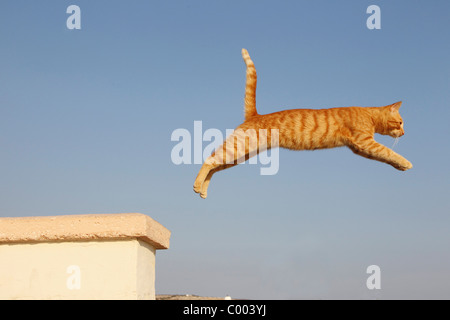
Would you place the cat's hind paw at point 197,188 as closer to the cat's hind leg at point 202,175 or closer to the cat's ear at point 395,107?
the cat's hind leg at point 202,175

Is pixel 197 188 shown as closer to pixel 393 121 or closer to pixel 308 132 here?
pixel 308 132

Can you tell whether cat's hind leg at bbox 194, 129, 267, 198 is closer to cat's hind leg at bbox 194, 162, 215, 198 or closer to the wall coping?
cat's hind leg at bbox 194, 162, 215, 198

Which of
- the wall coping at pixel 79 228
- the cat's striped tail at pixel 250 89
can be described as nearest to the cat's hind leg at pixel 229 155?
the cat's striped tail at pixel 250 89

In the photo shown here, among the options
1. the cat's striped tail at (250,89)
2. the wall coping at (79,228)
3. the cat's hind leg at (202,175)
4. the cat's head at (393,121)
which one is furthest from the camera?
the cat's head at (393,121)

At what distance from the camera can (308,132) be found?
5.22m

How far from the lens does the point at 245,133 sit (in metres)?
5.11

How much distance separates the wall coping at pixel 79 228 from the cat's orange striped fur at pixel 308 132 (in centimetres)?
107

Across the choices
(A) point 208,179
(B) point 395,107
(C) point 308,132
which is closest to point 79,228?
(A) point 208,179

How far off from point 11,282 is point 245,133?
8.81 feet

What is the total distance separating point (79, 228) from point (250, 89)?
2.48 meters

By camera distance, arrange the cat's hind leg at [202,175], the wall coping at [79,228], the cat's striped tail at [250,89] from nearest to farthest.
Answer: the wall coping at [79,228] < the cat's hind leg at [202,175] < the cat's striped tail at [250,89]

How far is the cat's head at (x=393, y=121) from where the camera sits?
5.50 m
